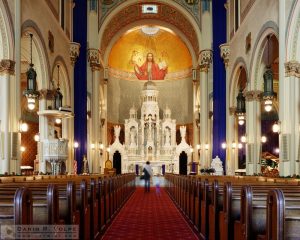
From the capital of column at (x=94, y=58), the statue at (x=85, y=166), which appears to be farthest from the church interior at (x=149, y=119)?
the capital of column at (x=94, y=58)

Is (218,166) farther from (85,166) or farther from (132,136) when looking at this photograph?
(132,136)

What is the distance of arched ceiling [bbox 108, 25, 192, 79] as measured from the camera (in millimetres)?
34500

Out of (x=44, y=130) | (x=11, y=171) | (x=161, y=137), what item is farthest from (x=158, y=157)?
(x=11, y=171)

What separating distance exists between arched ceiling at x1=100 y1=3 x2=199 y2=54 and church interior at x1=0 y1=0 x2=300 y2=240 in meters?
0.14

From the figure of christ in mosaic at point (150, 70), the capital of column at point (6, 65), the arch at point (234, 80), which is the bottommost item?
the capital of column at point (6, 65)

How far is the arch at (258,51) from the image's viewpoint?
15.1m

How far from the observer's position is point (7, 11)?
12609mm

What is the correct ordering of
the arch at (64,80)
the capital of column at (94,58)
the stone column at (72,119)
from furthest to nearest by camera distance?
the capital of column at (94,58)
the stone column at (72,119)
the arch at (64,80)

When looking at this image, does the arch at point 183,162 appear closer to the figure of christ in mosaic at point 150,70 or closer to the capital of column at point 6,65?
the figure of christ in mosaic at point 150,70

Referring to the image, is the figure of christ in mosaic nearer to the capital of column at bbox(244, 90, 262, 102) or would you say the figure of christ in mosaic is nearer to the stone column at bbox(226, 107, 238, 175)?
the stone column at bbox(226, 107, 238, 175)

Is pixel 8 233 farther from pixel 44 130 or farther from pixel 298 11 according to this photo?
pixel 44 130

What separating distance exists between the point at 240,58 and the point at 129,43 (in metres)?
16.9

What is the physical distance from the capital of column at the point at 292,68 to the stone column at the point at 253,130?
513 centimetres

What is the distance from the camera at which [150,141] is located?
1300 inches
